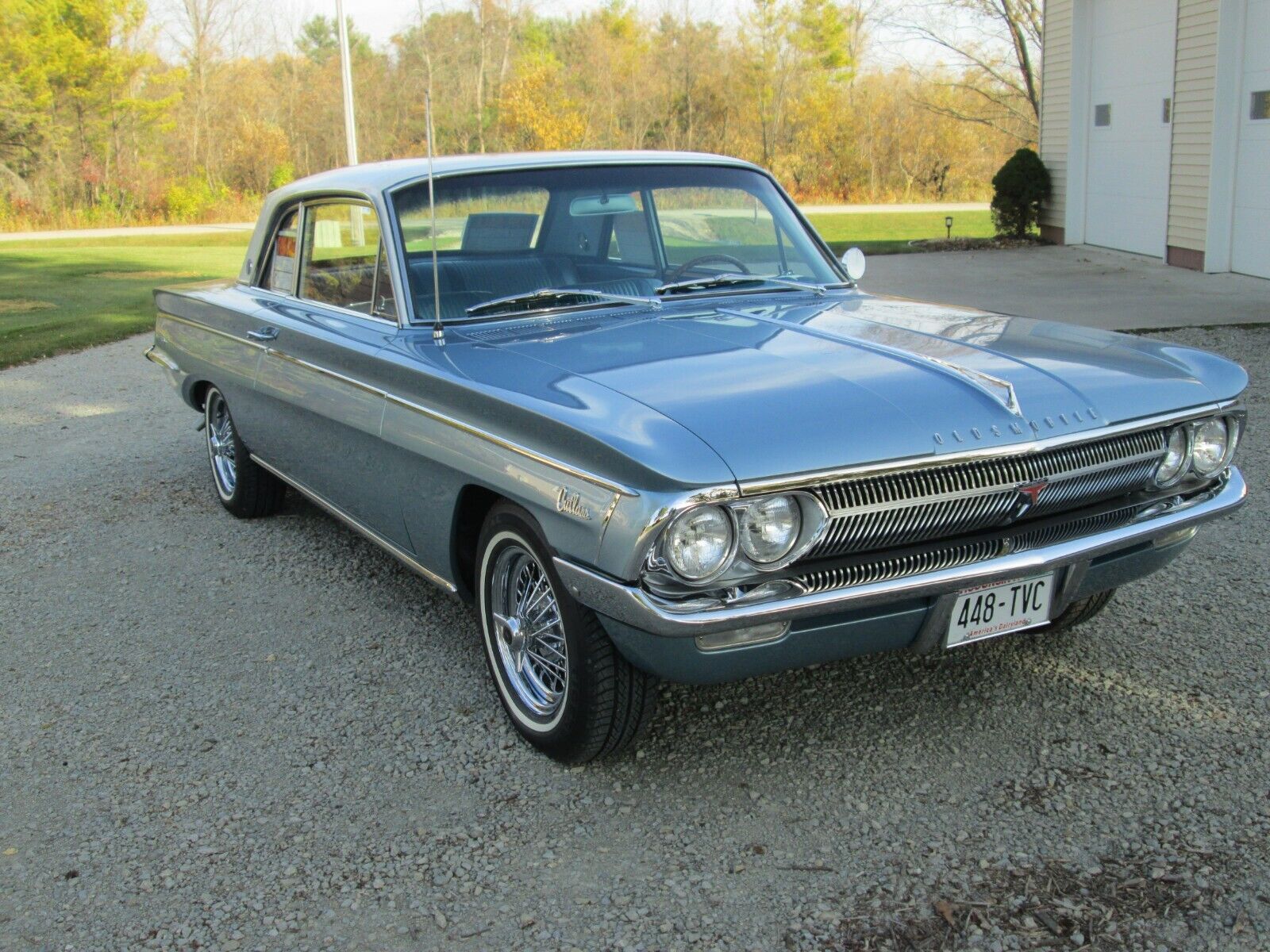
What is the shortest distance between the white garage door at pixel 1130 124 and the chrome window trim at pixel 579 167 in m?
11.3

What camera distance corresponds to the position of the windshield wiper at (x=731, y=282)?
4223mm

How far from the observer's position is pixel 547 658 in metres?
3.36

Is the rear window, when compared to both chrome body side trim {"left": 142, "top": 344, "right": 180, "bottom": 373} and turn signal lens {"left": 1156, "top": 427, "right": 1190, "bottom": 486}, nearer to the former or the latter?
turn signal lens {"left": 1156, "top": 427, "right": 1190, "bottom": 486}

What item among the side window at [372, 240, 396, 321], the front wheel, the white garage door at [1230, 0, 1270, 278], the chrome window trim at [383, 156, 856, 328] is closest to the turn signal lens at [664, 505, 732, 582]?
the front wheel

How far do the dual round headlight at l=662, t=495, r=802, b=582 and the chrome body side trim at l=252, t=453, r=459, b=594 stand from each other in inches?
43.7

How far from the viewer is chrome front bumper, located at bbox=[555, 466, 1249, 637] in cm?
269

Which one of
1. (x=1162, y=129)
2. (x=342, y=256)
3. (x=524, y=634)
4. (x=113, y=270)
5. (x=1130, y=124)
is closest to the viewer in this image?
(x=524, y=634)

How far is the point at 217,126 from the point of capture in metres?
38.6

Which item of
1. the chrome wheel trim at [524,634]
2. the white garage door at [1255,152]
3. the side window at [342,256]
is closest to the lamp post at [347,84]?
the white garage door at [1255,152]

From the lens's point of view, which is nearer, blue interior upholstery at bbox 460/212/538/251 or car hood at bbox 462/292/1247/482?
car hood at bbox 462/292/1247/482

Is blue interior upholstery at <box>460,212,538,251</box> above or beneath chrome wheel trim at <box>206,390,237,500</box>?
above

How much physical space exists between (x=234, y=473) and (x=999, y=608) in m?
3.96

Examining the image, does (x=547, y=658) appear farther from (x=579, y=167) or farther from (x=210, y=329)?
(x=210, y=329)

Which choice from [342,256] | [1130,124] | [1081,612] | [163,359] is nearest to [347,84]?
[1130,124]
